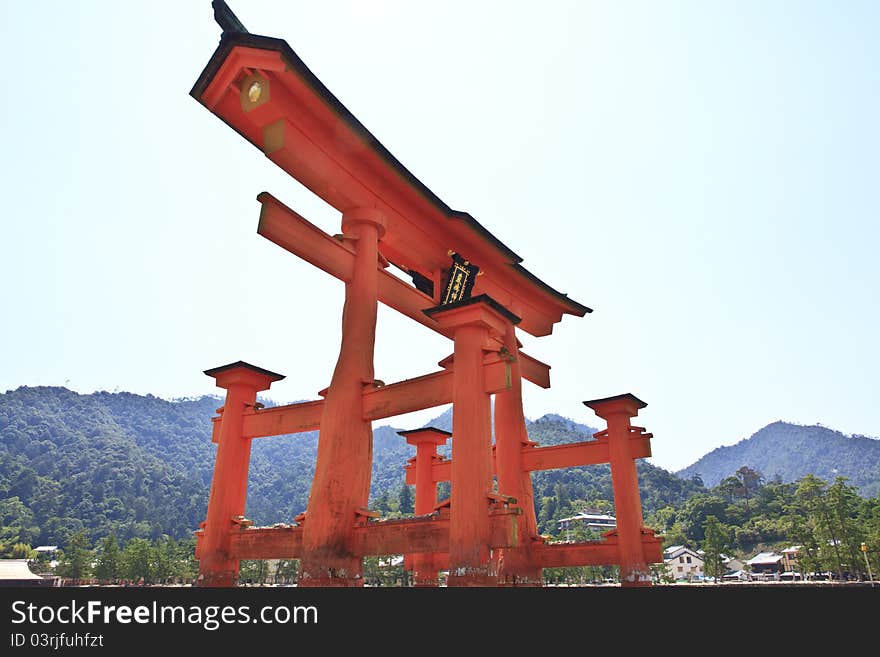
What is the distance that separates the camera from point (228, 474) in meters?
11.9

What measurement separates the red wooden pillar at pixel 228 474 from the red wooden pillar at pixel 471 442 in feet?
17.1

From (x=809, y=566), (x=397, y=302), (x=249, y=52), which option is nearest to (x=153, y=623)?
(x=249, y=52)

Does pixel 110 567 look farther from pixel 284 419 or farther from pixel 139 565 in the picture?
pixel 284 419

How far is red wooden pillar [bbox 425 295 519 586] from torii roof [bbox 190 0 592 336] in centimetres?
361

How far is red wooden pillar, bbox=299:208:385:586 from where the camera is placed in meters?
9.50

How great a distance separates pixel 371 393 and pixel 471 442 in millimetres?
2420

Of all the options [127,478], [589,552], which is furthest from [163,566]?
[127,478]

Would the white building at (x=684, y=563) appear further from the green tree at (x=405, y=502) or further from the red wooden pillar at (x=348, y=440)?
the red wooden pillar at (x=348, y=440)

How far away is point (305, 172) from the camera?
→ 10.6 metres

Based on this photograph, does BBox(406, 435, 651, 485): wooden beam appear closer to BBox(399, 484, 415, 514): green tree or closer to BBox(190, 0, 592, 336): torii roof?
BBox(190, 0, 592, 336): torii roof

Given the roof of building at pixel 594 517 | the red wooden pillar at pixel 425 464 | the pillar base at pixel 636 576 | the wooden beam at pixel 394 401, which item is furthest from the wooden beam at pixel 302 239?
the roof of building at pixel 594 517

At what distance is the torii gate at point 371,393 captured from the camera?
9.11 m

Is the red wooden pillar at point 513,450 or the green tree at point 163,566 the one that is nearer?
the red wooden pillar at point 513,450

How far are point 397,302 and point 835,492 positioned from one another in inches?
1642
